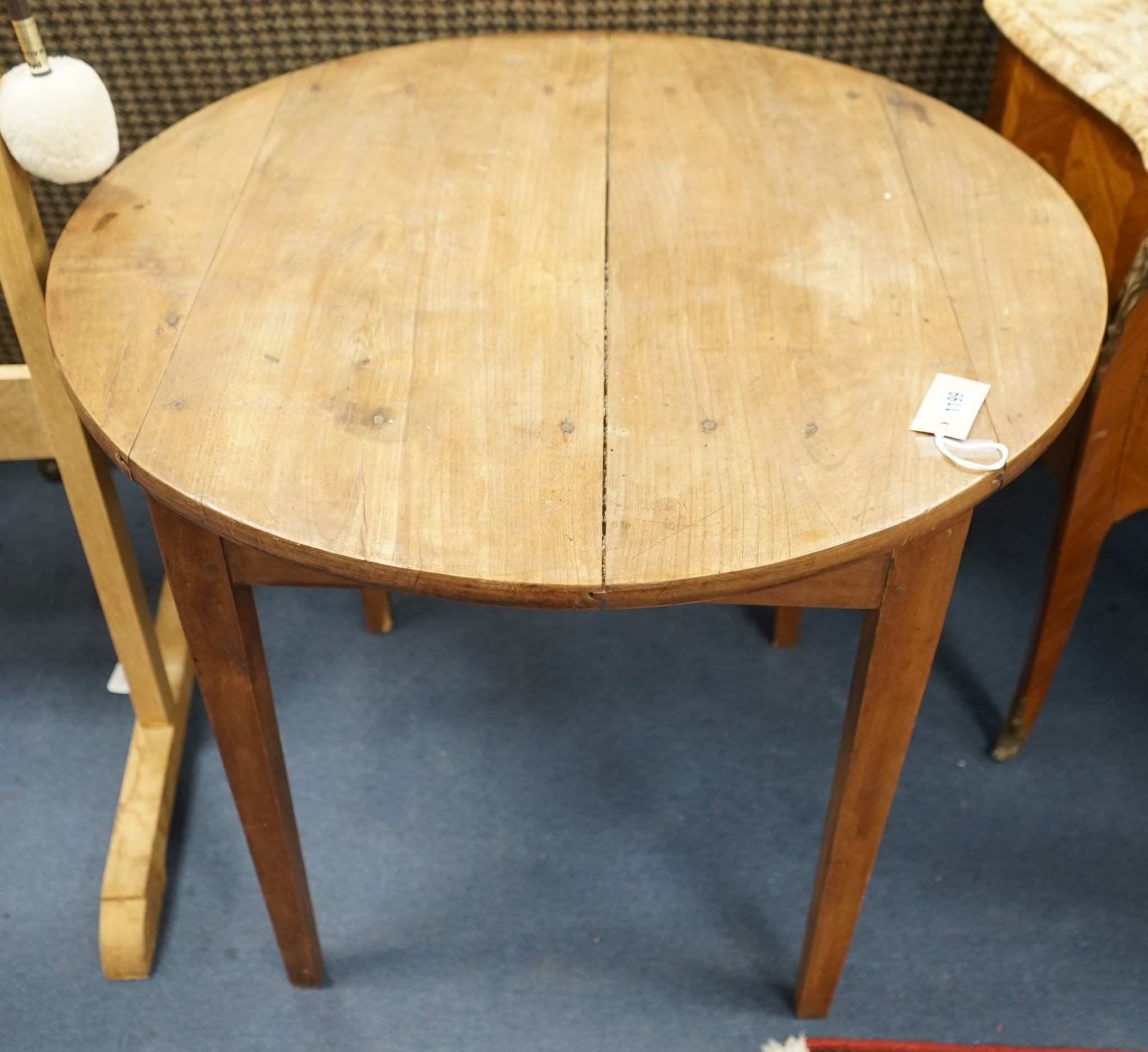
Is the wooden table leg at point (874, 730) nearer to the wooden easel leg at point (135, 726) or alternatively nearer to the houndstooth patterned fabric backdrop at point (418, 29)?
the wooden easel leg at point (135, 726)

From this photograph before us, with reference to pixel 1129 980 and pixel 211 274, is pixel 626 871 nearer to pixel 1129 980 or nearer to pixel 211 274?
pixel 1129 980

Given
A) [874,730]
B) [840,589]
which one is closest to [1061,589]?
[874,730]

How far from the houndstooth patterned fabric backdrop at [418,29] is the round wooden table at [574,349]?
1.00 ft

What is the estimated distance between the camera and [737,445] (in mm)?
730

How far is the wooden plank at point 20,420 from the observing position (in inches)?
40.4

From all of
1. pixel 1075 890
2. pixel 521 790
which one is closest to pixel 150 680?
pixel 521 790

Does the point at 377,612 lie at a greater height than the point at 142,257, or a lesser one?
lesser

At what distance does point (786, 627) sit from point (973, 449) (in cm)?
77

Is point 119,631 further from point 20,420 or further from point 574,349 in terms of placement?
point 574,349

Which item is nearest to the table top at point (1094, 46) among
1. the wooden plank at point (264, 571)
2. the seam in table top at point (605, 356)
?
the seam in table top at point (605, 356)

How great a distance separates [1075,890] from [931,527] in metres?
0.74

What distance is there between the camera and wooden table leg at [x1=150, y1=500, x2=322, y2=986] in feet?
2.61

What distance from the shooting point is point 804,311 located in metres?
0.84

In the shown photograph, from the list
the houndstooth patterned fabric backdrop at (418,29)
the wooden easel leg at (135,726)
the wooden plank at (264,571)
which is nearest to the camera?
the wooden plank at (264,571)
